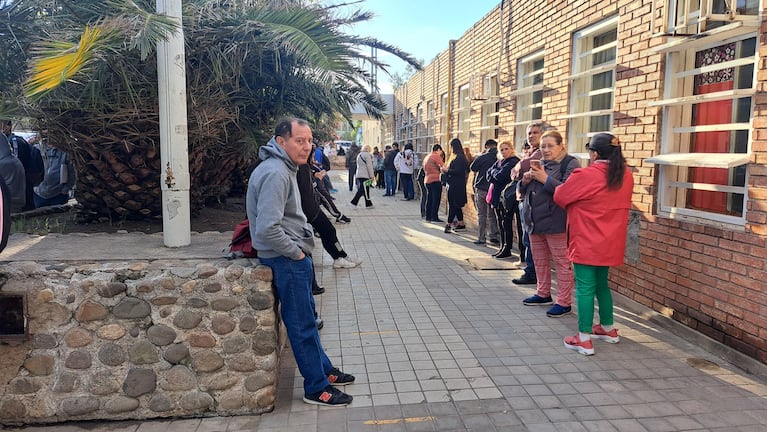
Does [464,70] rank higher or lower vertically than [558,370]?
higher

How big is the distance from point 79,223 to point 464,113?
811 cm

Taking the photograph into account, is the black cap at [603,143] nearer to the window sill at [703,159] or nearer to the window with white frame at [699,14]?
the window sill at [703,159]

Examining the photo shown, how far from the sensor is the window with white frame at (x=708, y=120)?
4.34 m

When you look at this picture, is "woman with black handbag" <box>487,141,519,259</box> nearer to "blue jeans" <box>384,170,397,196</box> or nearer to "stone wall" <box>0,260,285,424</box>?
"stone wall" <box>0,260,285,424</box>

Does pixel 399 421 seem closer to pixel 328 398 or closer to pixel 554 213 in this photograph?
pixel 328 398

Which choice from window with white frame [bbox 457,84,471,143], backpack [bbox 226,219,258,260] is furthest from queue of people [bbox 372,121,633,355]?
window with white frame [bbox 457,84,471,143]

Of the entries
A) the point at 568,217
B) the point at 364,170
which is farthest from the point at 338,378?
the point at 364,170

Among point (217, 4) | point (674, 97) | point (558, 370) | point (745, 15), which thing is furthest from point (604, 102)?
point (217, 4)

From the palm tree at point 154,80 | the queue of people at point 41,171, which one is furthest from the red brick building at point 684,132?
the queue of people at point 41,171

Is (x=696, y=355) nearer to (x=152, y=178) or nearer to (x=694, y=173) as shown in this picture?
(x=694, y=173)

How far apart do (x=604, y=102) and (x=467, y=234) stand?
4.19 m

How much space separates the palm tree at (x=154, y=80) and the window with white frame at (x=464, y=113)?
4.37 metres

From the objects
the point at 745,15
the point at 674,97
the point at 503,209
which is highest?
the point at 745,15

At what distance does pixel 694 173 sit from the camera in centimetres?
504
